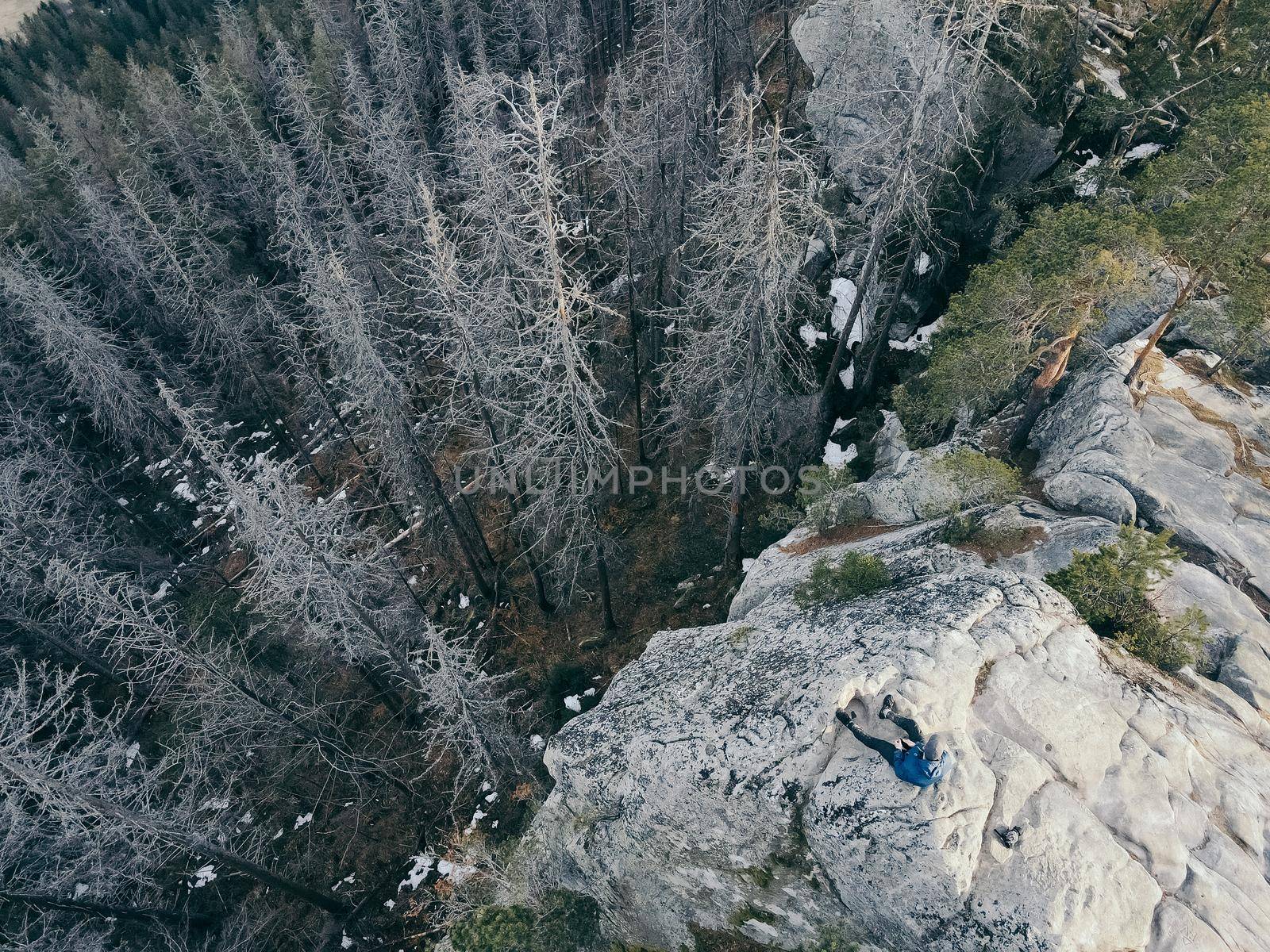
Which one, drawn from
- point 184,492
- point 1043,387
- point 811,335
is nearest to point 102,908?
point 184,492

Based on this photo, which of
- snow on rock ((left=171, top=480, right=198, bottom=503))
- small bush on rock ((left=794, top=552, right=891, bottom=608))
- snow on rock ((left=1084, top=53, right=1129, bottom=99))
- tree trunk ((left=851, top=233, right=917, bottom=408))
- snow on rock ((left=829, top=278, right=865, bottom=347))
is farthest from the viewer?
snow on rock ((left=171, top=480, right=198, bottom=503))

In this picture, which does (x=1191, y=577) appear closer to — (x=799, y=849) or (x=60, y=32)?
(x=799, y=849)

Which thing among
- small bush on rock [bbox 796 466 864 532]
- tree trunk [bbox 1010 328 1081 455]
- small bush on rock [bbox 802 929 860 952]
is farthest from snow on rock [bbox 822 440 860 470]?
small bush on rock [bbox 802 929 860 952]

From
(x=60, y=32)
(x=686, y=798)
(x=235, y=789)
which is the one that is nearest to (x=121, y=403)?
(x=235, y=789)

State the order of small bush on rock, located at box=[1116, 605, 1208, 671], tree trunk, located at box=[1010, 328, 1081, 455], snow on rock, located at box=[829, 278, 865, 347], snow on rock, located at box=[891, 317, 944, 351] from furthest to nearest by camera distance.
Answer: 1. snow on rock, located at box=[829, 278, 865, 347]
2. snow on rock, located at box=[891, 317, 944, 351]
3. tree trunk, located at box=[1010, 328, 1081, 455]
4. small bush on rock, located at box=[1116, 605, 1208, 671]

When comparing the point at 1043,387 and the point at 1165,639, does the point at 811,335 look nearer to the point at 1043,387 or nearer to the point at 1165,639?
the point at 1043,387

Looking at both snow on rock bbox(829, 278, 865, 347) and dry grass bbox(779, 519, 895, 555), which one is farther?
snow on rock bbox(829, 278, 865, 347)

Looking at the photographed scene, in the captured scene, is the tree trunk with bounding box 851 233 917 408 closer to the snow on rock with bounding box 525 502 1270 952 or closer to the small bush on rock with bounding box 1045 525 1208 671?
the snow on rock with bounding box 525 502 1270 952
